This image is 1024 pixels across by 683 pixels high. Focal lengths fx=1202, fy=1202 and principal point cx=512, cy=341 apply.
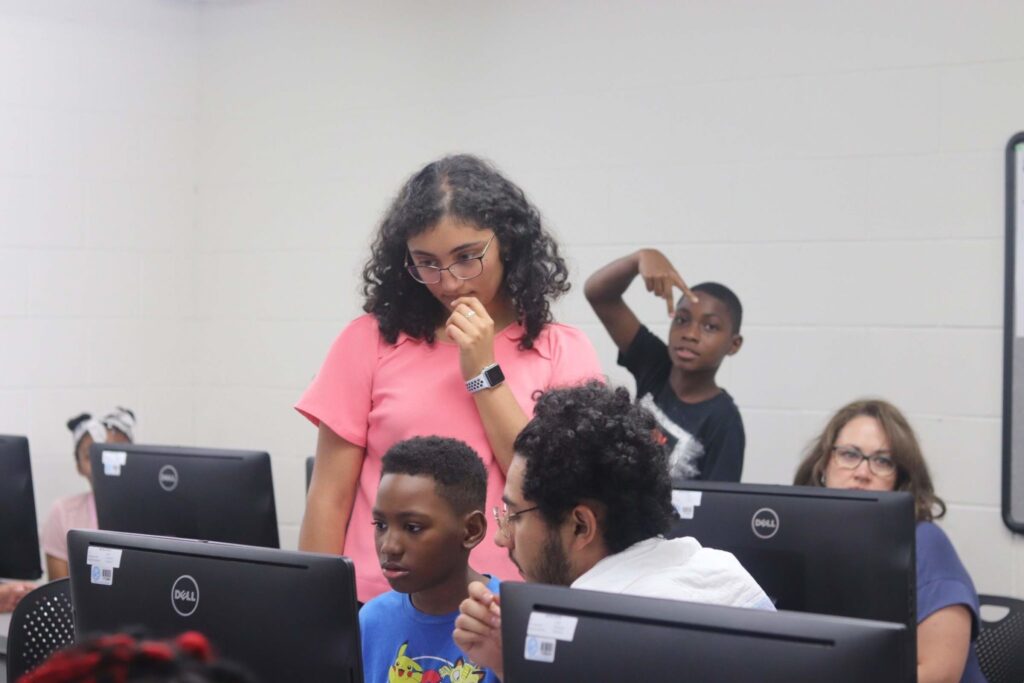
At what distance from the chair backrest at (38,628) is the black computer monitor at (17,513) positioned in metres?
0.47

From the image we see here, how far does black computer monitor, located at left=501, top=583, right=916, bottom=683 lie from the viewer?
3.18 feet

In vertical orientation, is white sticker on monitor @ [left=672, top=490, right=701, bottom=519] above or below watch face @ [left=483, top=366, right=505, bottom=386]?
below

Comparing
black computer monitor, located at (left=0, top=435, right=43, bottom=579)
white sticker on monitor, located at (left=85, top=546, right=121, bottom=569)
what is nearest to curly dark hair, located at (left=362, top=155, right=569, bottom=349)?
white sticker on monitor, located at (left=85, top=546, right=121, bottom=569)

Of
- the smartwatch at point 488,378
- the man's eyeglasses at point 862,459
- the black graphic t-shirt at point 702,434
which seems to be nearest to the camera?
the smartwatch at point 488,378

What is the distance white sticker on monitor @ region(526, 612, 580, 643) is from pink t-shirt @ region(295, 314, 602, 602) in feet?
2.61

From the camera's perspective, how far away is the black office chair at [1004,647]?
2477mm

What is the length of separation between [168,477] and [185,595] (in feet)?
2.95

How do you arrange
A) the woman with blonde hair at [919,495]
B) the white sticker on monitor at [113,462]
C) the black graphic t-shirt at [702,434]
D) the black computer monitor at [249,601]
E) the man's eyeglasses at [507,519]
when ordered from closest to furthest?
the black computer monitor at [249,601] → the man's eyeglasses at [507,519] → the woman with blonde hair at [919,495] → the white sticker on monitor at [113,462] → the black graphic t-shirt at [702,434]

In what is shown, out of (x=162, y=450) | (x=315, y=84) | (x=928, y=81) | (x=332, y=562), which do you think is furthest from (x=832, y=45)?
(x=332, y=562)

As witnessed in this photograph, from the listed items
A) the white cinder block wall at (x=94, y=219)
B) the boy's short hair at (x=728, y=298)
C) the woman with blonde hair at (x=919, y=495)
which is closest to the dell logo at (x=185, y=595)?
the woman with blonde hair at (x=919, y=495)

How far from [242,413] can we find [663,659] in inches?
139

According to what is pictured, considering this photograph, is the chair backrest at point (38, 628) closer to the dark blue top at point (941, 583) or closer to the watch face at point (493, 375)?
the watch face at point (493, 375)

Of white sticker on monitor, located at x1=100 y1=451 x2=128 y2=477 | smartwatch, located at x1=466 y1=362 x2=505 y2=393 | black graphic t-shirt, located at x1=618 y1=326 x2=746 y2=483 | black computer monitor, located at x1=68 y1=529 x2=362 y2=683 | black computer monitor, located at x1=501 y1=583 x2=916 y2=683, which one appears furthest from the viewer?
black graphic t-shirt, located at x1=618 y1=326 x2=746 y2=483

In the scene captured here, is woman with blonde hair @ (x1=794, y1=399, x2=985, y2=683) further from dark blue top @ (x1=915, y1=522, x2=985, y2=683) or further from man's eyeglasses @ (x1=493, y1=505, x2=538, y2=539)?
man's eyeglasses @ (x1=493, y1=505, x2=538, y2=539)
